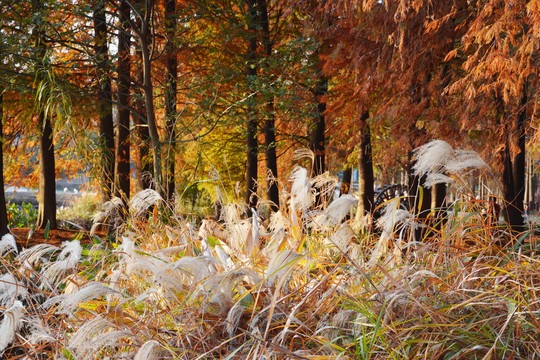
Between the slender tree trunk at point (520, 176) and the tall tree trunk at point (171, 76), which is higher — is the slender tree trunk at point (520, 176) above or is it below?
below

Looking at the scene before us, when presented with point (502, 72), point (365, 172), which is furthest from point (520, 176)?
point (502, 72)

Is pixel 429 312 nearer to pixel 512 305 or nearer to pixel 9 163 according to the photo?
pixel 512 305

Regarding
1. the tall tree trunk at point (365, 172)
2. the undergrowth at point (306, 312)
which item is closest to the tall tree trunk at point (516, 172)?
the tall tree trunk at point (365, 172)

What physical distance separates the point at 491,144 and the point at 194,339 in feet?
21.0

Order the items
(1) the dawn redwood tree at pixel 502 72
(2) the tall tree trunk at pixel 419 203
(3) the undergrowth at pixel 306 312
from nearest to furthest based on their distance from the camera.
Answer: (3) the undergrowth at pixel 306 312 → (2) the tall tree trunk at pixel 419 203 → (1) the dawn redwood tree at pixel 502 72

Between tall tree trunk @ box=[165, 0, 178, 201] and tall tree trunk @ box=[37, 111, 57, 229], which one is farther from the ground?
tall tree trunk @ box=[165, 0, 178, 201]

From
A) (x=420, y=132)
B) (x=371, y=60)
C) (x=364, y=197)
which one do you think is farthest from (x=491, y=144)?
(x=364, y=197)

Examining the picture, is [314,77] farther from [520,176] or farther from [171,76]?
[520,176]

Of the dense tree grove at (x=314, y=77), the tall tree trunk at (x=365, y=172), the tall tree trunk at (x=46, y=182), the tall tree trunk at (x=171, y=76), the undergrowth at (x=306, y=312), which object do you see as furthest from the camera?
the tall tree trunk at (x=46, y=182)

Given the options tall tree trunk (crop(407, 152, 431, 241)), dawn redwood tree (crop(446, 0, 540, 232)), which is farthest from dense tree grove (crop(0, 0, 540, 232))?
tall tree trunk (crop(407, 152, 431, 241))

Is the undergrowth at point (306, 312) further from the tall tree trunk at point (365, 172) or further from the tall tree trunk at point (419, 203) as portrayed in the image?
the tall tree trunk at point (365, 172)

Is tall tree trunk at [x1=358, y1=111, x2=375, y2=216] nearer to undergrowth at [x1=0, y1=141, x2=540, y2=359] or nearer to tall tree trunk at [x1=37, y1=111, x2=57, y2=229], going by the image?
tall tree trunk at [x1=37, y1=111, x2=57, y2=229]

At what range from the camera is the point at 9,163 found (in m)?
14.4

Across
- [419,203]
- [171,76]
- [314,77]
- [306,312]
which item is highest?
[171,76]
